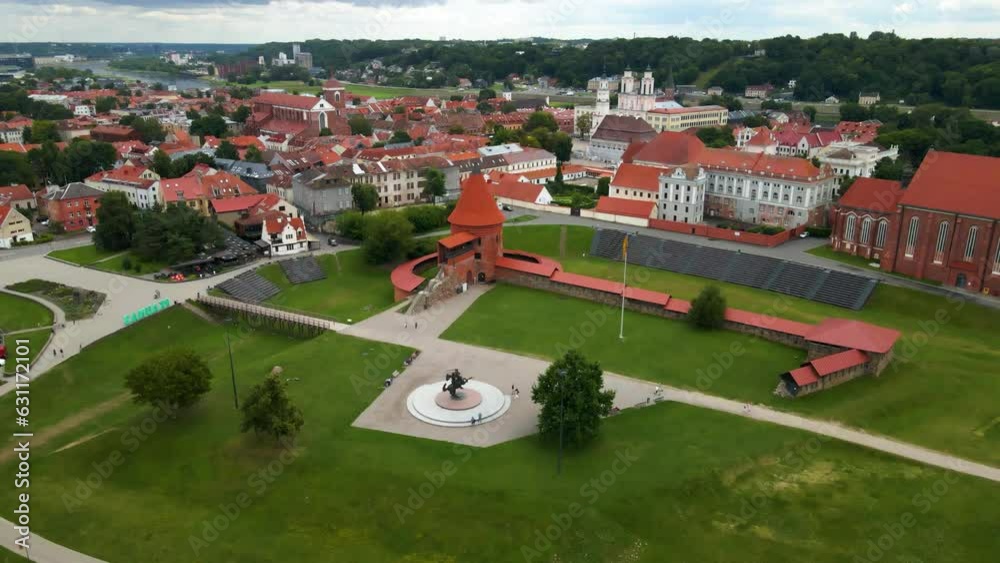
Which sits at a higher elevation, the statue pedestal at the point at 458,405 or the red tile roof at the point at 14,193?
the red tile roof at the point at 14,193

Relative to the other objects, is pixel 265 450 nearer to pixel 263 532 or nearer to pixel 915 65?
pixel 263 532

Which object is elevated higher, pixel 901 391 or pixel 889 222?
pixel 889 222

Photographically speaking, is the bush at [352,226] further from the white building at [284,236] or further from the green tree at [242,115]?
the green tree at [242,115]

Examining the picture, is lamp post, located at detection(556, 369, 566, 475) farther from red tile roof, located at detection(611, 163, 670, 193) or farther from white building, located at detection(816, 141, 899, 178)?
white building, located at detection(816, 141, 899, 178)

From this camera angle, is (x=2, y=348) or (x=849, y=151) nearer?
(x=2, y=348)

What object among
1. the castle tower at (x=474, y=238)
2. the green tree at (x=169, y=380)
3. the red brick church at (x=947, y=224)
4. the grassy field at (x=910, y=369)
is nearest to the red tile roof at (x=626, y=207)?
the grassy field at (x=910, y=369)

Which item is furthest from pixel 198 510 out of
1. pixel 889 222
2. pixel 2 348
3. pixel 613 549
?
pixel 889 222
